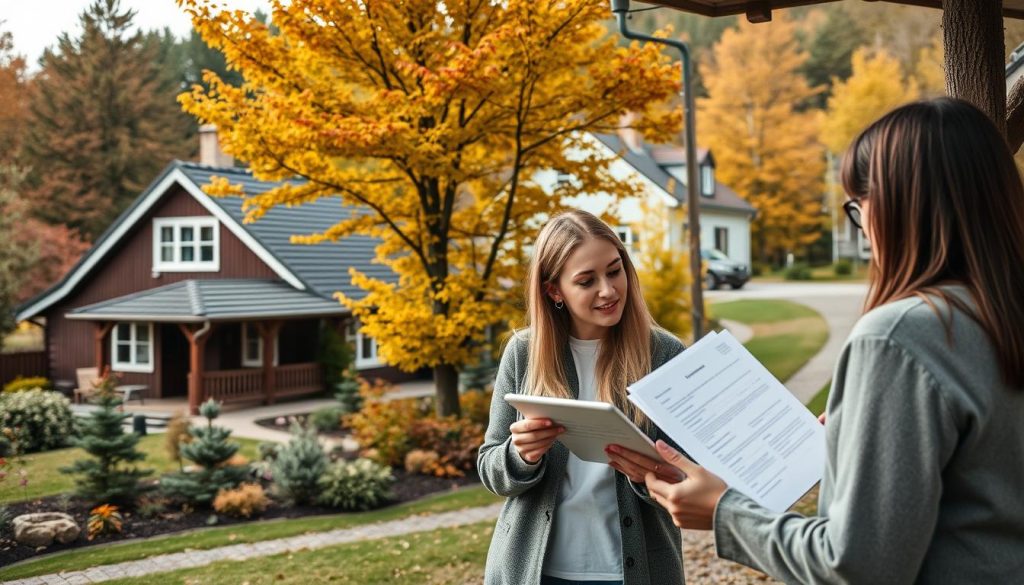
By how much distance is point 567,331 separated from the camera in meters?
2.90

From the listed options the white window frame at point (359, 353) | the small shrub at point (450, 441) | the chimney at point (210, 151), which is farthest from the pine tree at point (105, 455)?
the chimney at point (210, 151)

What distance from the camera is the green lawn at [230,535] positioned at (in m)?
7.12

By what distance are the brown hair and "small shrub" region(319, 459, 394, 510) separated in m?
8.58

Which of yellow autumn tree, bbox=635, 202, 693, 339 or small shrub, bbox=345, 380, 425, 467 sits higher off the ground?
yellow autumn tree, bbox=635, 202, 693, 339

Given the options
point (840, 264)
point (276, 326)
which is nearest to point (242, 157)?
point (276, 326)

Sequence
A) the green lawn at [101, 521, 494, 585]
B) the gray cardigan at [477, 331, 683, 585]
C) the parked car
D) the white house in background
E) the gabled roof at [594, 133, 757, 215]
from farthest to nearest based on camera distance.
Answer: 1. the parked car
2. the gabled roof at [594, 133, 757, 215]
3. the white house in background
4. the green lawn at [101, 521, 494, 585]
5. the gray cardigan at [477, 331, 683, 585]

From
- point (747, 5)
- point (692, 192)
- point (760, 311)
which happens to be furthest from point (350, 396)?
point (760, 311)

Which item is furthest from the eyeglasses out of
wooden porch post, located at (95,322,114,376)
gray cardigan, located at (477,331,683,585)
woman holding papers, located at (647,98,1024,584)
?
wooden porch post, located at (95,322,114,376)

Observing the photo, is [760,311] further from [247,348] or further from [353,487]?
[353,487]

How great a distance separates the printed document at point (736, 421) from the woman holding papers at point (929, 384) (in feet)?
0.81

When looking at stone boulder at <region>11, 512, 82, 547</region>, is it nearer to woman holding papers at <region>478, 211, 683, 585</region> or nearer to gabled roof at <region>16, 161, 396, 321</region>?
woman holding papers at <region>478, 211, 683, 585</region>

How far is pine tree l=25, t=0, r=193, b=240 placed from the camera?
3241cm

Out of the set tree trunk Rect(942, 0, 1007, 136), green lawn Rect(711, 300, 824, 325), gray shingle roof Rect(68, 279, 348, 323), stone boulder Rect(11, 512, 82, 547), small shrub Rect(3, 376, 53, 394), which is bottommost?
stone boulder Rect(11, 512, 82, 547)

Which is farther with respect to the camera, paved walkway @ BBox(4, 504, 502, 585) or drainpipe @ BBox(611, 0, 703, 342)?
drainpipe @ BBox(611, 0, 703, 342)
